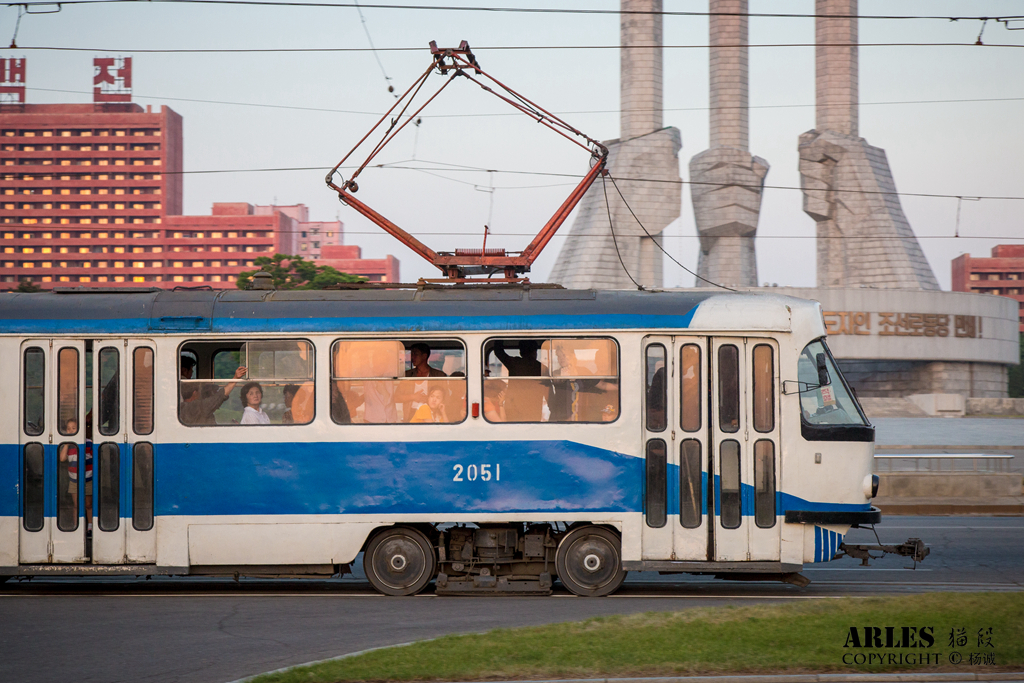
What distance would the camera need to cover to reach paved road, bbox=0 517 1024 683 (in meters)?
7.45

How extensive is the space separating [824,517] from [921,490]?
10128mm

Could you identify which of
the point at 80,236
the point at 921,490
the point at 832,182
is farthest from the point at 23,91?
the point at 921,490

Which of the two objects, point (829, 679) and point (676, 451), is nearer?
point (829, 679)

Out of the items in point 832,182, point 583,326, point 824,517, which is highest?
point 832,182

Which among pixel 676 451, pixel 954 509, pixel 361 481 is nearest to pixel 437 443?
pixel 361 481

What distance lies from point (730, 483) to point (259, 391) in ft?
16.3

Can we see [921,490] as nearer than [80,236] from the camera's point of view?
Yes

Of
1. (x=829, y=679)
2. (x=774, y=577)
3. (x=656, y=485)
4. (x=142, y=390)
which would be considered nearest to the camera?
(x=829, y=679)

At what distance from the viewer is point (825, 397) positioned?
1031cm

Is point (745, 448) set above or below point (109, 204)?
below

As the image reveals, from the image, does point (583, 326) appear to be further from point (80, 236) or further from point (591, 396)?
point (80, 236)

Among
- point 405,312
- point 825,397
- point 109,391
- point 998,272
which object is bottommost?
point 825,397

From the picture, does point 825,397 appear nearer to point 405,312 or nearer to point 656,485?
point 656,485

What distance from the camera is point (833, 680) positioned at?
6523 millimetres
